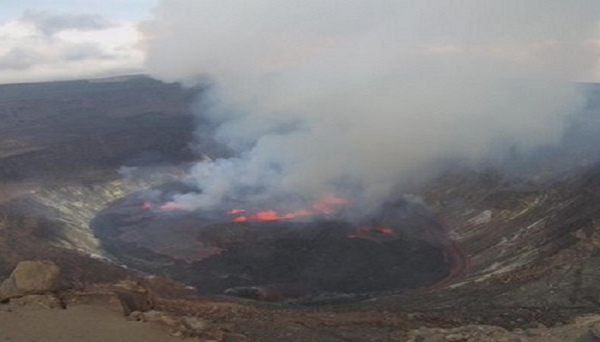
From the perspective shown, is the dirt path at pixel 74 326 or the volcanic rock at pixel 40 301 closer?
the dirt path at pixel 74 326

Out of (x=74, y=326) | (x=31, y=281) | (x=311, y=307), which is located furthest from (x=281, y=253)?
(x=74, y=326)

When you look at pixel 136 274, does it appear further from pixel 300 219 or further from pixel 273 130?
pixel 273 130

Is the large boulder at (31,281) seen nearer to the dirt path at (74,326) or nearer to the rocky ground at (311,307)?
the rocky ground at (311,307)

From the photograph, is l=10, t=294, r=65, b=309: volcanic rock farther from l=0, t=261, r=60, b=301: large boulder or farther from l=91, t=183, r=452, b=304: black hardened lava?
l=91, t=183, r=452, b=304: black hardened lava

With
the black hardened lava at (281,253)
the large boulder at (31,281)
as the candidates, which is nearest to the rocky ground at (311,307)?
the large boulder at (31,281)

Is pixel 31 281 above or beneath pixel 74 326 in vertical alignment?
above

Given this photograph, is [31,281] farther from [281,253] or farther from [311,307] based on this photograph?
[281,253]

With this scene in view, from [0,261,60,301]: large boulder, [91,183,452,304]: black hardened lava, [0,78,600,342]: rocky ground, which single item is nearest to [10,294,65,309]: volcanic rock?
[0,78,600,342]: rocky ground
